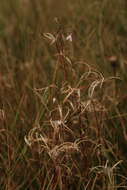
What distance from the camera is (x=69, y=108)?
1.75m

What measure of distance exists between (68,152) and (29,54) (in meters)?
0.91

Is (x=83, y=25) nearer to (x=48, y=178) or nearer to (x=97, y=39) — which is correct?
(x=97, y=39)

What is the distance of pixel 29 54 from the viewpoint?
2.41 meters

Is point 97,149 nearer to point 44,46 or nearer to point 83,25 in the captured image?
point 44,46

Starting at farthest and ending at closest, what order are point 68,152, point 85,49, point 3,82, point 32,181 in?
point 85,49
point 3,82
point 32,181
point 68,152

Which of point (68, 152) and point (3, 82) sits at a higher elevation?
point (3, 82)

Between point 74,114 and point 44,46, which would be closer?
point 74,114

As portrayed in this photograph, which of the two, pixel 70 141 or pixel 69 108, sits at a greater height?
pixel 69 108

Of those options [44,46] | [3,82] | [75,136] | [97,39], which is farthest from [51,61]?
[75,136]

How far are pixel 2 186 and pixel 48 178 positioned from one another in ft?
0.58

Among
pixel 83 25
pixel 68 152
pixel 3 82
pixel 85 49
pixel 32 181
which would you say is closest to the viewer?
pixel 68 152

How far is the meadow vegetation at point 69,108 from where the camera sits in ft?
5.33

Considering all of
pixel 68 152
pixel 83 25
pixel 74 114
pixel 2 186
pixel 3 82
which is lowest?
pixel 2 186

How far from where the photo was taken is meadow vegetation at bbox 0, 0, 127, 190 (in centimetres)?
162
